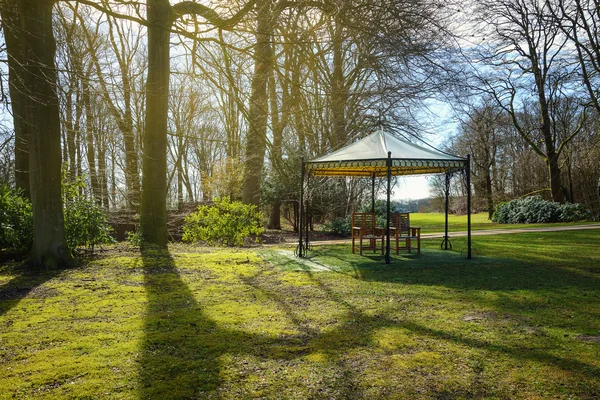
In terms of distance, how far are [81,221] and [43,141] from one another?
185 centimetres

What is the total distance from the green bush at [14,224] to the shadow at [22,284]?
0.51 m

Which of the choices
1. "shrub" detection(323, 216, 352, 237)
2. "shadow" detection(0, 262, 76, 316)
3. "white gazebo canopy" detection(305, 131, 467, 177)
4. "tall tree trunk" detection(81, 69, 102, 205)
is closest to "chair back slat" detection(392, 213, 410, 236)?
"white gazebo canopy" detection(305, 131, 467, 177)

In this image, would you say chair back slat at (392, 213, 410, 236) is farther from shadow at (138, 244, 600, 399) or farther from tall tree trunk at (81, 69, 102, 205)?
tall tree trunk at (81, 69, 102, 205)

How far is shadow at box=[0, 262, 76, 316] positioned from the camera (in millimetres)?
5293

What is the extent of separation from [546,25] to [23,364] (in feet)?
52.6

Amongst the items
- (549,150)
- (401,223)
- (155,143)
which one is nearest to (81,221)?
(155,143)

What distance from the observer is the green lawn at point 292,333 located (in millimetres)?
3074

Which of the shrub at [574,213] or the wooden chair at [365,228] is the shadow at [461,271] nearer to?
the wooden chair at [365,228]

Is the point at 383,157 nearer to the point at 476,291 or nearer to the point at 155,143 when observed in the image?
the point at 476,291

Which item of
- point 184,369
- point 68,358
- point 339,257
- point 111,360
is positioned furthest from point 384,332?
point 339,257

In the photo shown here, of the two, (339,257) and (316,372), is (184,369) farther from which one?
(339,257)

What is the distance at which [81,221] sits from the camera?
8281mm

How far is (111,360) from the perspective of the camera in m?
3.44

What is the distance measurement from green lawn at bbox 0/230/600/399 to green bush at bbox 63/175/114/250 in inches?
27.1
